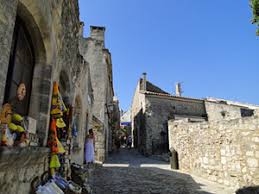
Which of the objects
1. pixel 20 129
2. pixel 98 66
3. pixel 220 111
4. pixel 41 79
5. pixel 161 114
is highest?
pixel 98 66

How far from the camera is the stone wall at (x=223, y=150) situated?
5.84 metres

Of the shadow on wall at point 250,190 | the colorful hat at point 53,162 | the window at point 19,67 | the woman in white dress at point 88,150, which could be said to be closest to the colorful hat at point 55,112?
the window at point 19,67

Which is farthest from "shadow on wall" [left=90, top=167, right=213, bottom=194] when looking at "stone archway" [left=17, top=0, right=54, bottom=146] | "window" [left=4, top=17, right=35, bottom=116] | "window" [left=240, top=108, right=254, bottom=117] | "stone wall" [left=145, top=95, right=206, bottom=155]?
"window" [left=240, top=108, right=254, bottom=117]

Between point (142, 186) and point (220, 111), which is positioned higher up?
point (220, 111)

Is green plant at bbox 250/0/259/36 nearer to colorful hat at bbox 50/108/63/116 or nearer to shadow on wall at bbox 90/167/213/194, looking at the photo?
shadow on wall at bbox 90/167/213/194

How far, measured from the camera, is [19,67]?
8.90ft

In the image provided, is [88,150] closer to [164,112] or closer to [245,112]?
[164,112]

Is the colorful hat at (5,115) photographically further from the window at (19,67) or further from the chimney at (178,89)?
the chimney at (178,89)

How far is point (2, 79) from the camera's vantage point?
181 cm

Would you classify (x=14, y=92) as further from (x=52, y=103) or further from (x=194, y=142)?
(x=194, y=142)

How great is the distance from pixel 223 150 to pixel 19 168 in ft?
21.2

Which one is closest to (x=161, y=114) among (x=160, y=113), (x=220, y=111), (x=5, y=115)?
(x=160, y=113)

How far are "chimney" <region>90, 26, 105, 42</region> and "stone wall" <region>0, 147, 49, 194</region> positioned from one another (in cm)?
1235

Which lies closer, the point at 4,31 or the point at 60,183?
the point at 4,31
